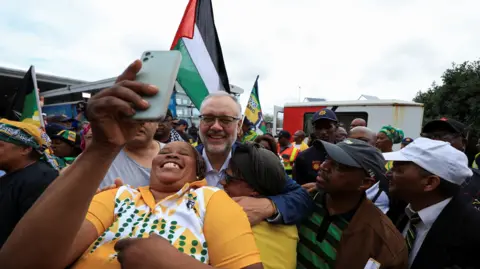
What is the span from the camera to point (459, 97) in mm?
17109

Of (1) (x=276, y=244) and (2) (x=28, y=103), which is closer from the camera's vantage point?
(1) (x=276, y=244)

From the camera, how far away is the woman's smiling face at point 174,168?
5.34 ft

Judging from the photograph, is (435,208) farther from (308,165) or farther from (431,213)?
(308,165)

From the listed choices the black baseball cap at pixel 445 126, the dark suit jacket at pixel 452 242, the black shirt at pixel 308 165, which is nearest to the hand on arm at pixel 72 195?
the dark suit jacket at pixel 452 242

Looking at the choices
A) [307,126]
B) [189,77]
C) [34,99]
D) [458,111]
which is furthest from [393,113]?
[458,111]

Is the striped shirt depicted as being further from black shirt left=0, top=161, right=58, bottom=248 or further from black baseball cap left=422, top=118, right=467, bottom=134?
black baseball cap left=422, top=118, right=467, bottom=134

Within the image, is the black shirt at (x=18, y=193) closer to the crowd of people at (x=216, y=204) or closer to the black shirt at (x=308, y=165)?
the crowd of people at (x=216, y=204)

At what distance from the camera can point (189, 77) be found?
3.52 m

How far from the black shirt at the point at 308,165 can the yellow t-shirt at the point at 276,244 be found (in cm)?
175

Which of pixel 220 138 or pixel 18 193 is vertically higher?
pixel 220 138

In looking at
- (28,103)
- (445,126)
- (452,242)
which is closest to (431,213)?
(452,242)

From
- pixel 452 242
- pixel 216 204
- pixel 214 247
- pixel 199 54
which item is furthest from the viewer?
pixel 199 54

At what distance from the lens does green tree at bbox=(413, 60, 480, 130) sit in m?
16.0

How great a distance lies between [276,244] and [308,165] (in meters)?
1.92
